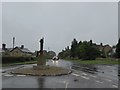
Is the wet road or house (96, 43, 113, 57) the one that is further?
house (96, 43, 113, 57)

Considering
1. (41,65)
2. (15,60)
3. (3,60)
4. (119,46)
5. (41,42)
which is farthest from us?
(119,46)

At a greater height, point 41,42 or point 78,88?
point 41,42

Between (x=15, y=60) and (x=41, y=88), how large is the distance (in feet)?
173

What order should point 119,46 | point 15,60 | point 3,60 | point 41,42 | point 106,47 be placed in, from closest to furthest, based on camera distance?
point 41,42
point 3,60
point 15,60
point 119,46
point 106,47

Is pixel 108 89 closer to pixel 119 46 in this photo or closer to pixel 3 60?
pixel 3 60

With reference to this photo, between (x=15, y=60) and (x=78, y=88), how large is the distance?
53.2 m

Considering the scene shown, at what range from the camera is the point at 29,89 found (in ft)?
46.1

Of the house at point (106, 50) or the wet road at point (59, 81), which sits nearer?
the wet road at point (59, 81)

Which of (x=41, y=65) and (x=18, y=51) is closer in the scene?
(x=41, y=65)

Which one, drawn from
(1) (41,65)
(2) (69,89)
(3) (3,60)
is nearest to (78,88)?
(2) (69,89)

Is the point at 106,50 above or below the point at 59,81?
above

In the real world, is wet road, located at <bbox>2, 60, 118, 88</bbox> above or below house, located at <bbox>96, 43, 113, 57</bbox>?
below

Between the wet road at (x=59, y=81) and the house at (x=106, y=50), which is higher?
the house at (x=106, y=50)

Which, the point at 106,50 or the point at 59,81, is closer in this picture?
the point at 59,81
